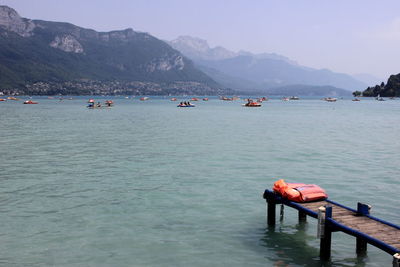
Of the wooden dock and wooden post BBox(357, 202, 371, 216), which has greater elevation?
wooden post BBox(357, 202, 371, 216)

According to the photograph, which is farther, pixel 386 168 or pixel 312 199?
pixel 386 168

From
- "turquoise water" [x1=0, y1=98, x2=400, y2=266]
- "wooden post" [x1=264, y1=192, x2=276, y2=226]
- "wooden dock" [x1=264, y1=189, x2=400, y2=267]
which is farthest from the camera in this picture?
"wooden post" [x1=264, y1=192, x2=276, y2=226]

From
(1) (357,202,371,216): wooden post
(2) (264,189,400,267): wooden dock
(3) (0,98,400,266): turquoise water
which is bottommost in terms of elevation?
(3) (0,98,400,266): turquoise water

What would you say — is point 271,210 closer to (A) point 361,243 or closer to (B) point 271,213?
(B) point 271,213

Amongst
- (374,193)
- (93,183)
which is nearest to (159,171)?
(93,183)

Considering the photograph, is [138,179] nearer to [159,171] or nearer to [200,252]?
[159,171]

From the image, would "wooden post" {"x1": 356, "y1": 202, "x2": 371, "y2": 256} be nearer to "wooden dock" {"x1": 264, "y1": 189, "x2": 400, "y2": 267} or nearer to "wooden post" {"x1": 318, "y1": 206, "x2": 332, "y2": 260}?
"wooden dock" {"x1": 264, "y1": 189, "x2": 400, "y2": 267}

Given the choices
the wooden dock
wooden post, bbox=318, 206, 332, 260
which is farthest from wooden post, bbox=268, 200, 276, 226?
wooden post, bbox=318, 206, 332, 260

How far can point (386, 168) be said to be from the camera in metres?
35.1

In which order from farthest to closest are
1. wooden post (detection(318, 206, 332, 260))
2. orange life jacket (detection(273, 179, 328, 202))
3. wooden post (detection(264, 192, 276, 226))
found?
wooden post (detection(264, 192, 276, 226)) < orange life jacket (detection(273, 179, 328, 202)) < wooden post (detection(318, 206, 332, 260))

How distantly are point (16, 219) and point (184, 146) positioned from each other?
30334mm

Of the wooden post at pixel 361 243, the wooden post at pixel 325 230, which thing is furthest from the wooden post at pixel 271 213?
the wooden post at pixel 361 243

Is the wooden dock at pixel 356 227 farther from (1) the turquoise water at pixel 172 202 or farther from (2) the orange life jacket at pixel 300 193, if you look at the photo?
(1) the turquoise water at pixel 172 202

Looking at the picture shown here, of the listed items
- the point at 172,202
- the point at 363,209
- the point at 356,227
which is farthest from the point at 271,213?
the point at 172,202
